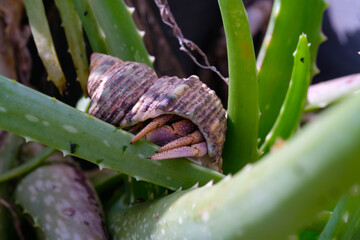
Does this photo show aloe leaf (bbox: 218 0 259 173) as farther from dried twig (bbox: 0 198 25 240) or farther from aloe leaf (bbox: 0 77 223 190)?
dried twig (bbox: 0 198 25 240)

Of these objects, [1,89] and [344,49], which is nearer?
[1,89]

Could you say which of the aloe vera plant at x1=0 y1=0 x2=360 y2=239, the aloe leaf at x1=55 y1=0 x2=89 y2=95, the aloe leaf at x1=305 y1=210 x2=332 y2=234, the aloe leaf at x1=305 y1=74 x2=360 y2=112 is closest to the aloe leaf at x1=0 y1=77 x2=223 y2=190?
the aloe vera plant at x1=0 y1=0 x2=360 y2=239

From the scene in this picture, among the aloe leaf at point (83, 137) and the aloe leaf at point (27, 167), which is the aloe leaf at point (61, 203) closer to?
the aloe leaf at point (27, 167)

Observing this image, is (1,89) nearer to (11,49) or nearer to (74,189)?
(74,189)

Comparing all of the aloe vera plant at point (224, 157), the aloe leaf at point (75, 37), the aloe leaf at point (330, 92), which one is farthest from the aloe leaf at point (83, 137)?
the aloe leaf at point (330, 92)

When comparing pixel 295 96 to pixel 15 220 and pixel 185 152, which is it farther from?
pixel 15 220

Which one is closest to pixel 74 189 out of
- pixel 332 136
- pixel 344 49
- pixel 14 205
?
pixel 14 205
